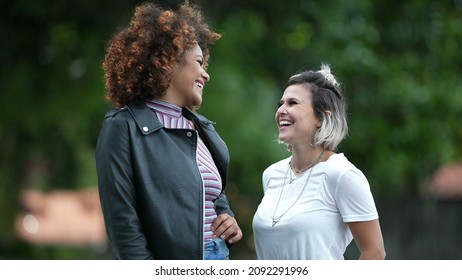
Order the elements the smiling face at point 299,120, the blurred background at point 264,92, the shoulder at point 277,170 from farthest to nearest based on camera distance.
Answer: the blurred background at point 264,92 < the shoulder at point 277,170 < the smiling face at point 299,120

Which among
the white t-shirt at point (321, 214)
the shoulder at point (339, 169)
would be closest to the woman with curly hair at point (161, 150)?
the white t-shirt at point (321, 214)

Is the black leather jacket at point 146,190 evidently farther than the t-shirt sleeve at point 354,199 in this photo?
No

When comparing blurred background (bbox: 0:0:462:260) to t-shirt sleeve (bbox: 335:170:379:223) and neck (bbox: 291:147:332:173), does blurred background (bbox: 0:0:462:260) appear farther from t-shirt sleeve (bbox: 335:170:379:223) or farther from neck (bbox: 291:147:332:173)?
t-shirt sleeve (bbox: 335:170:379:223)

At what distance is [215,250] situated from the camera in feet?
12.2

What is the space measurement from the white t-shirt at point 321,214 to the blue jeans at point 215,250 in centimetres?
18

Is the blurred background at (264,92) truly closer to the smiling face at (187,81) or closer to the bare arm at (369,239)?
the smiling face at (187,81)

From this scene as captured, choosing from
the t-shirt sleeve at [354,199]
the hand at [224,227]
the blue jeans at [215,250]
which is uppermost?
the t-shirt sleeve at [354,199]

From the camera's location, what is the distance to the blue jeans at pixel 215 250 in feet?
12.1

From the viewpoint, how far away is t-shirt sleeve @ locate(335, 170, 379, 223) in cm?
369

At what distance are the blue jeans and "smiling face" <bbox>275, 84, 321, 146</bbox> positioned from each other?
0.47 metres

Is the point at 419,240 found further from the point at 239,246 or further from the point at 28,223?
the point at 28,223

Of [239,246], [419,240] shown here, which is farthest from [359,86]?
[239,246]

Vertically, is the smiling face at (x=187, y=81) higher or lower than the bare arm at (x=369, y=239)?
higher

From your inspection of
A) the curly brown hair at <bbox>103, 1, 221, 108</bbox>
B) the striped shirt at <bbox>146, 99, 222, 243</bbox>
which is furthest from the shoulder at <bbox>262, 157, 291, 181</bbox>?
the curly brown hair at <bbox>103, 1, 221, 108</bbox>
